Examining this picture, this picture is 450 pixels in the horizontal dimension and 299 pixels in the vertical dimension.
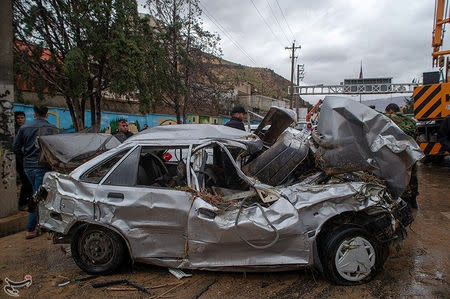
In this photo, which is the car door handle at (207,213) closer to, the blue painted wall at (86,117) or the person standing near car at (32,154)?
the person standing near car at (32,154)

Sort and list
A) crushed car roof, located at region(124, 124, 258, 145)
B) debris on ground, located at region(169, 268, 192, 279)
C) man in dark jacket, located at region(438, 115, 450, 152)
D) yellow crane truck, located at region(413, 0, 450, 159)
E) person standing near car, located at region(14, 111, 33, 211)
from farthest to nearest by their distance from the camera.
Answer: yellow crane truck, located at region(413, 0, 450, 159) < man in dark jacket, located at region(438, 115, 450, 152) < person standing near car, located at region(14, 111, 33, 211) < crushed car roof, located at region(124, 124, 258, 145) < debris on ground, located at region(169, 268, 192, 279)

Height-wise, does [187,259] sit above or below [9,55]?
below

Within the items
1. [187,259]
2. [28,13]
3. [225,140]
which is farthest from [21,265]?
[28,13]

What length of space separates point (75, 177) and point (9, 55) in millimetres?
3144

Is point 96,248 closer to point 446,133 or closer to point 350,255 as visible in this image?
point 350,255

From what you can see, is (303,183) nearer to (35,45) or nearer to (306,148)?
(306,148)

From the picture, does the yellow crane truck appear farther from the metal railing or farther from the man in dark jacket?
the metal railing

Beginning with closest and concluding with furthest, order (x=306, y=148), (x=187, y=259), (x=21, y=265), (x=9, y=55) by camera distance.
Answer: (x=187, y=259)
(x=306, y=148)
(x=21, y=265)
(x=9, y=55)

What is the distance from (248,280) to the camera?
10.5ft

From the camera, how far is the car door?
3146 mm

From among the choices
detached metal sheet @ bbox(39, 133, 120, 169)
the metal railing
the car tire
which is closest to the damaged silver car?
the car tire

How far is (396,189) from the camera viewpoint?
3.21m

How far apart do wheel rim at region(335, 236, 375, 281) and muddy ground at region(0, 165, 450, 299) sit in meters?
0.14

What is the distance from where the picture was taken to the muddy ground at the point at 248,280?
296 cm
